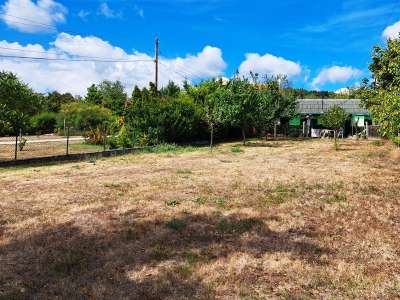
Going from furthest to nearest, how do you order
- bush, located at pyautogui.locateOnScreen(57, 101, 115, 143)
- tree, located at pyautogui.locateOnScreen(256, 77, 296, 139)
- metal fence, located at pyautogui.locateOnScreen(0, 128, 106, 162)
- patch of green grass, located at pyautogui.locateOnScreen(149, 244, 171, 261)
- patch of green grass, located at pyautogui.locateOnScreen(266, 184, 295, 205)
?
1. bush, located at pyautogui.locateOnScreen(57, 101, 115, 143)
2. tree, located at pyautogui.locateOnScreen(256, 77, 296, 139)
3. metal fence, located at pyautogui.locateOnScreen(0, 128, 106, 162)
4. patch of green grass, located at pyautogui.locateOnScreen(266, 184, 295, 205)
5. patch of green grass, located at pyautogui.locateOnScreen(149, 244, 171, 261)

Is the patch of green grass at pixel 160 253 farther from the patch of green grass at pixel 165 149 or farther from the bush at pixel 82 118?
the bush at pixel 82 118

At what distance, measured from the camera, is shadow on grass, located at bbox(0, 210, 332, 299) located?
511 centimetres

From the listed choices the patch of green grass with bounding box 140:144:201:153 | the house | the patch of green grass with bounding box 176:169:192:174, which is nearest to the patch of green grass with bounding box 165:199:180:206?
the patch of green grass with bounding box 176:169:192:174

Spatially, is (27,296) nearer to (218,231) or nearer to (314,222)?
(218,231)

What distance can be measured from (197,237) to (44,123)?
1608 inches

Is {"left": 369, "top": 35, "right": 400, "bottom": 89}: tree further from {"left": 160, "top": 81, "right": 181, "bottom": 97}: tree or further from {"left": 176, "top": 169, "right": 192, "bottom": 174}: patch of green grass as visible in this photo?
{"left": 160, "top": 81, "right": 181, "bottom": 97}: tree

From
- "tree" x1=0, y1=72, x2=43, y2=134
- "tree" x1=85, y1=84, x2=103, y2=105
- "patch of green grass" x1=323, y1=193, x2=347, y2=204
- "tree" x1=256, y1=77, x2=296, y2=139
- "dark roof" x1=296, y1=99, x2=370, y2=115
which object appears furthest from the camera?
"tree" x1=85, y1=84, x2=103, y2=105

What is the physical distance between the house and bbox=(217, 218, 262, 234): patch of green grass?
36.5 meters

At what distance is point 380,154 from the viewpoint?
74.1 feet

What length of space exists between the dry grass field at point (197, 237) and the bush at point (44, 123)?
31685 millimetres

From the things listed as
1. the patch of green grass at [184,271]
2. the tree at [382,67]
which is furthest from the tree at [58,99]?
the patch of green grass at [184,271]

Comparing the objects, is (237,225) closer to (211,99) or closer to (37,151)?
(37,151)

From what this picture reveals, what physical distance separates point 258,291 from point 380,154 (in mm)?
20084

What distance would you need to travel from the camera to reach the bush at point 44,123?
42.9 metres
